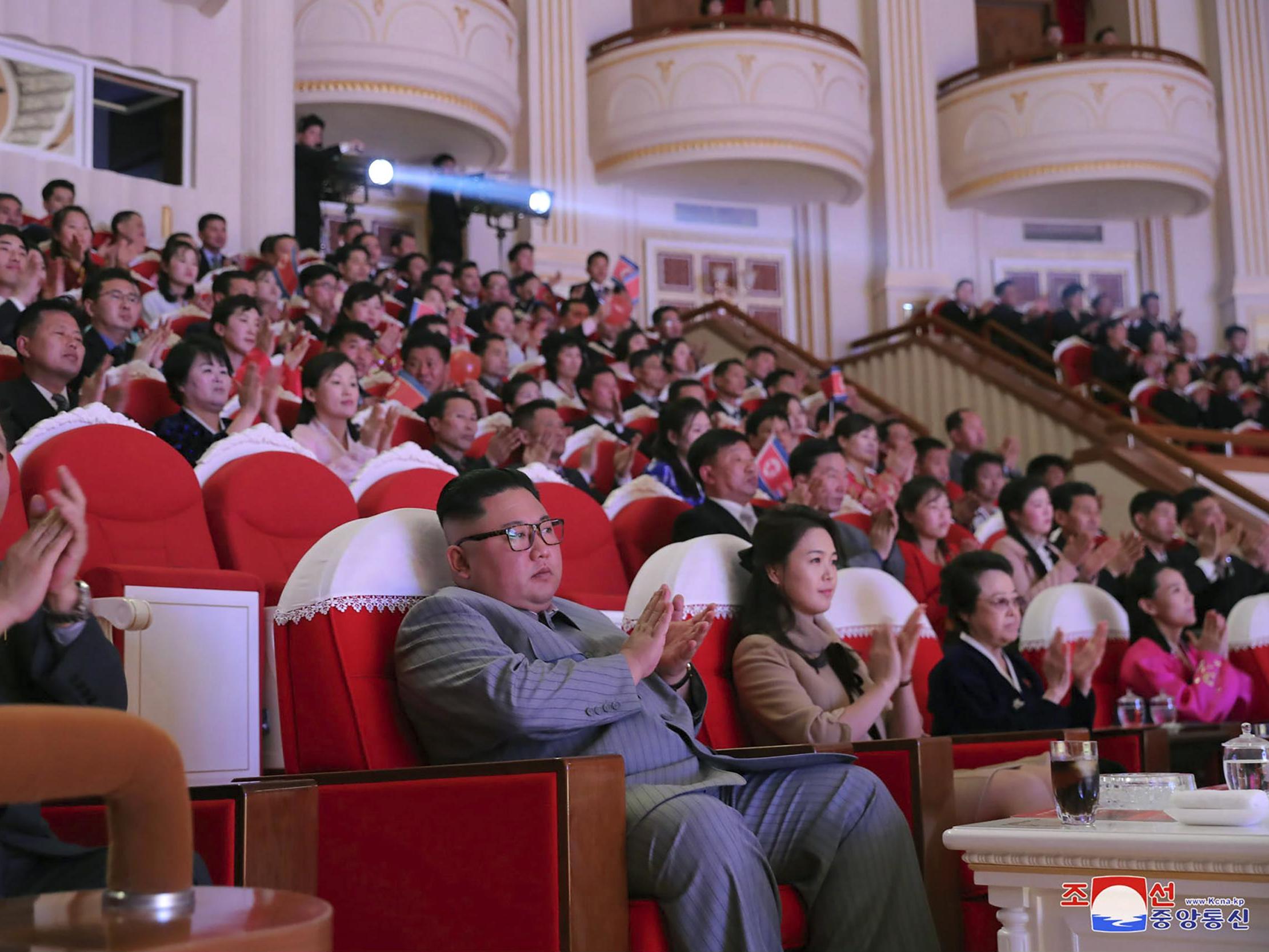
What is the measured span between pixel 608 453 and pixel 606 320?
276 cm

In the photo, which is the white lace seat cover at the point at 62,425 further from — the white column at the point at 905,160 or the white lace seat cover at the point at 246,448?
the white column at the point at 905,160

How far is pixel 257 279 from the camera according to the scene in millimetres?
4734

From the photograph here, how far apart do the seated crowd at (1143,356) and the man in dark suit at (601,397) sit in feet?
12.0

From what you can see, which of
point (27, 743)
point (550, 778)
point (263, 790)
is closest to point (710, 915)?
point (550, 778)

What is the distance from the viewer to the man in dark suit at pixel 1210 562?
394 centimetres

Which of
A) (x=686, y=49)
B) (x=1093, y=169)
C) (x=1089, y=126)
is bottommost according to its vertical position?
(x=1093, y=169)

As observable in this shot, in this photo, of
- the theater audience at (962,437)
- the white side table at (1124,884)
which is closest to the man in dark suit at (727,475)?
the white side table at (1124,884)

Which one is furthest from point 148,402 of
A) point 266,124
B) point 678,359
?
point 678,359

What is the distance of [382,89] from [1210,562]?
18.7ft

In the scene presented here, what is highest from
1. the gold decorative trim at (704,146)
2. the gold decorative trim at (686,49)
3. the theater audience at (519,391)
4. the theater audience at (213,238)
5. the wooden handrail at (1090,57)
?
the wooden handrail at (1090,57)

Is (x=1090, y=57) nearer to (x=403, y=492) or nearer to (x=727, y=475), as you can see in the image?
(x=727, y=475)

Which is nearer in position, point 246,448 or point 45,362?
point 246,448

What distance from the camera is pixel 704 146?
9125mm

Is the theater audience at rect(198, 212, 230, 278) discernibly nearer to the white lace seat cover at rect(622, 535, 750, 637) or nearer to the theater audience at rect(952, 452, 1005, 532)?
the theater audience at rect(952, 452, 1005, 532)
